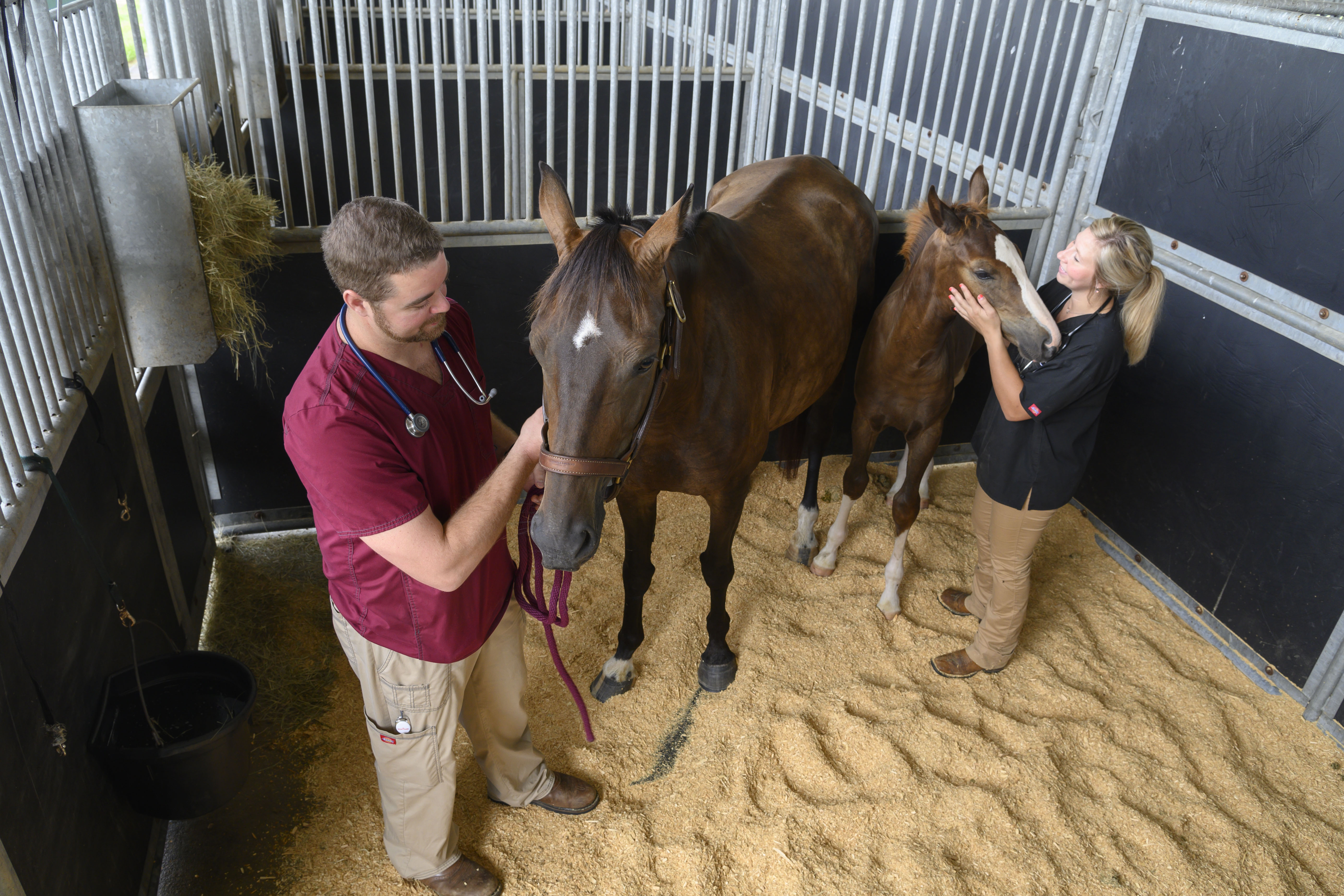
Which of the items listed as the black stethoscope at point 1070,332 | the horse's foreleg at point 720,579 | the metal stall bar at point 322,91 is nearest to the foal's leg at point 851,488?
the horse's foreleg at point 720,579

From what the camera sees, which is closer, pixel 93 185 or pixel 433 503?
pixel 433 503

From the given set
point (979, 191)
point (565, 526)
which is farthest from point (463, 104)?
point (565, 526)

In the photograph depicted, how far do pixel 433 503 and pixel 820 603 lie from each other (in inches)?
72.5

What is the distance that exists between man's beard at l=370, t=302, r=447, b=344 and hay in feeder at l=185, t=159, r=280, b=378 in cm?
106

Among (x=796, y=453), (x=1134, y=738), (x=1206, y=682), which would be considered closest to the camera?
(x=1134, y=738)

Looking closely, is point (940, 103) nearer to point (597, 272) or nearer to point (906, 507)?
point (906, 507)

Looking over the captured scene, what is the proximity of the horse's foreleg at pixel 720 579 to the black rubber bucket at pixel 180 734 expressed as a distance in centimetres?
132

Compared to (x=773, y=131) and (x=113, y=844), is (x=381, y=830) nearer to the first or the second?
(x=113, y=844)

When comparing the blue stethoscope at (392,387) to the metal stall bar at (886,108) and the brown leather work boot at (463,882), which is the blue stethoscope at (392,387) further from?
the metal stall bar at (886,108)

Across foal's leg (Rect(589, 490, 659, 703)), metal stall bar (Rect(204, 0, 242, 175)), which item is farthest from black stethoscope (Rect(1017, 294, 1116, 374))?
metal stall bar (Rect(204, 0, 242, 175))

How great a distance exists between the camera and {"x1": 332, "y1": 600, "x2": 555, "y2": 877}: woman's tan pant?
5.74 ft

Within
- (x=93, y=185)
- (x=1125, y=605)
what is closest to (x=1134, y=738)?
(x=1125, y=605)

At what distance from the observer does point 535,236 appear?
9.96 ft

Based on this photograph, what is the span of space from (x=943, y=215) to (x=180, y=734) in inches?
95.0
